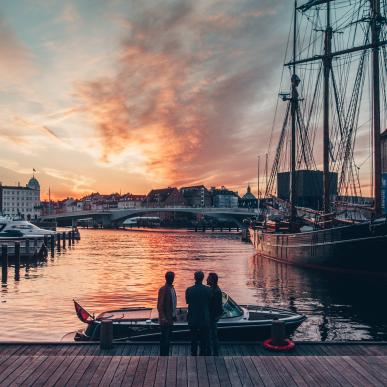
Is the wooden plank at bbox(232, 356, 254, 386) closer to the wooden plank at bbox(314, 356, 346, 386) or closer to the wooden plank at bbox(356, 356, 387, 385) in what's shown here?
the wooden plank at bbox(314, 356, 346, 386)

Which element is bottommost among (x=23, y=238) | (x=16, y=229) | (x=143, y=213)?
(x=23, y=238)

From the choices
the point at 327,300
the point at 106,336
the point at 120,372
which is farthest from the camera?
the point at 327,300

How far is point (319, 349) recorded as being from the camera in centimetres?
1311

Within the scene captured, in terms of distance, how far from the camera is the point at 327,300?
103ft

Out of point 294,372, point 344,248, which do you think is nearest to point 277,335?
point 294,372

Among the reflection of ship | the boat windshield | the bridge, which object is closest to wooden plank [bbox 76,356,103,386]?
the boat windshield

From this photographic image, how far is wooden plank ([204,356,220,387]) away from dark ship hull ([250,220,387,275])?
28.1 metres

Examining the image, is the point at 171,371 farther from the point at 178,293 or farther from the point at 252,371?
the point at 178,293

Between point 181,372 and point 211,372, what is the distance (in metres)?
0.65

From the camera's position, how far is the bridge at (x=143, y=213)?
472ft

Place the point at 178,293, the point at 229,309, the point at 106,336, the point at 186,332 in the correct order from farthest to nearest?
the point at 178,293, the point at 229,309, the point at 186,332, the point at 106,336

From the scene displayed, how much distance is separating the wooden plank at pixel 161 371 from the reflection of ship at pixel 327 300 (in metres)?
11.8

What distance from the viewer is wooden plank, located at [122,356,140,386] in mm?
9734

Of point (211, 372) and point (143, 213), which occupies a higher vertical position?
point (143, 213)
